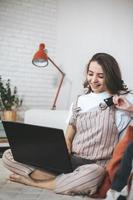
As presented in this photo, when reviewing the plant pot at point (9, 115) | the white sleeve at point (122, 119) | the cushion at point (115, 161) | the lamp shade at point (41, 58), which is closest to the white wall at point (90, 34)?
the lamp shade at point (41, 58)

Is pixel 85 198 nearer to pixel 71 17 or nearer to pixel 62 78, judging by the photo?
pixel 62 78

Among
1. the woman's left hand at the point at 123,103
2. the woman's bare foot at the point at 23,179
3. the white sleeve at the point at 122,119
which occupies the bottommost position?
the woman's bare foot at the point at 23,179

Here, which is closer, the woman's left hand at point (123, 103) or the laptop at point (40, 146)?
the laptop at point (40, 146)

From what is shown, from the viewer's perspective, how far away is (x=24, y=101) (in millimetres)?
4129

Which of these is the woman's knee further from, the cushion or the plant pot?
the plant pot

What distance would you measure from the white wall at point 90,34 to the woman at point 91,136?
184cm

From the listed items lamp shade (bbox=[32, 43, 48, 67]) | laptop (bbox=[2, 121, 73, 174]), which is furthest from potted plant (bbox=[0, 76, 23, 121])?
laptop (bbox=[2, 121, 73, 174])

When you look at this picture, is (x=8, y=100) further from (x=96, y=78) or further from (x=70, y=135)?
(x=96, y=78)

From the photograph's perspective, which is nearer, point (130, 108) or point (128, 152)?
point (128, 152)

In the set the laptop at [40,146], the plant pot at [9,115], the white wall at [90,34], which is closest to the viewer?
the laptop at [40,146]

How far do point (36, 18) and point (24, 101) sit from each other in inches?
39.0

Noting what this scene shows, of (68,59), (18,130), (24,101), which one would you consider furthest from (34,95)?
(18,130)

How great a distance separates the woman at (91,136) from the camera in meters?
2.12

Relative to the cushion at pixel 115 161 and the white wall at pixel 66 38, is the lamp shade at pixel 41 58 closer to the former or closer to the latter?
the white wall at pixel 66 38
